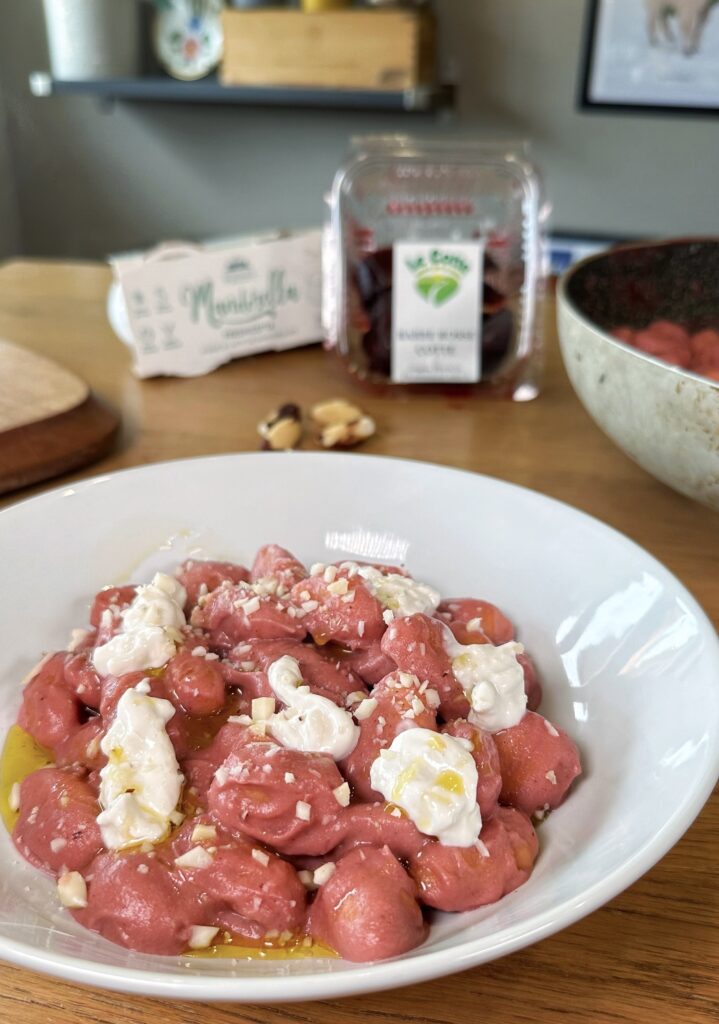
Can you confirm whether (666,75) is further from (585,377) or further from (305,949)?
(305,949)

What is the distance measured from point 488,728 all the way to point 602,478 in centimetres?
58

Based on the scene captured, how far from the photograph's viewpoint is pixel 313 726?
2.15 ft

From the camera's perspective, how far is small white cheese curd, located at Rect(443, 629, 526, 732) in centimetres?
69

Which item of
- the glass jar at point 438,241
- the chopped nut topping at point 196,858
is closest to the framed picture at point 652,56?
the glass jar at point 438,241

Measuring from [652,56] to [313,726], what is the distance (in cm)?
283

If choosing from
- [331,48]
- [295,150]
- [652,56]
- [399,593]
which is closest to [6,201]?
[295,150]

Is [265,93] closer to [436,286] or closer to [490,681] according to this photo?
[436,286]

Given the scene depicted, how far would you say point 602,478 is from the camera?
1201 millimetres

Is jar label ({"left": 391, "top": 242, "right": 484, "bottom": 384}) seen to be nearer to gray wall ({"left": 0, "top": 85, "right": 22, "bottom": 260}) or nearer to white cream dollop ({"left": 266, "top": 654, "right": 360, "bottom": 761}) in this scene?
white cream dollop ({"left": 266, "top": 654, "right": 360, "bottom": 761})

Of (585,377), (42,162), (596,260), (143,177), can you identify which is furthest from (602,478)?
(42,162)

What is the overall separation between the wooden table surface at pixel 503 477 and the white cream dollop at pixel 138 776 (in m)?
0.10

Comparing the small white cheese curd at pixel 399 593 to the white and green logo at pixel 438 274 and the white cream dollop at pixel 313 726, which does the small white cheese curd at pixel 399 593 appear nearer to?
the white cream dollop at pixel 313 726

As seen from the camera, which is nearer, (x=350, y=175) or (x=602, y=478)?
(x=602, y=478)

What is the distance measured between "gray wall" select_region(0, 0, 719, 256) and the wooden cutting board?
2231 millimetres
